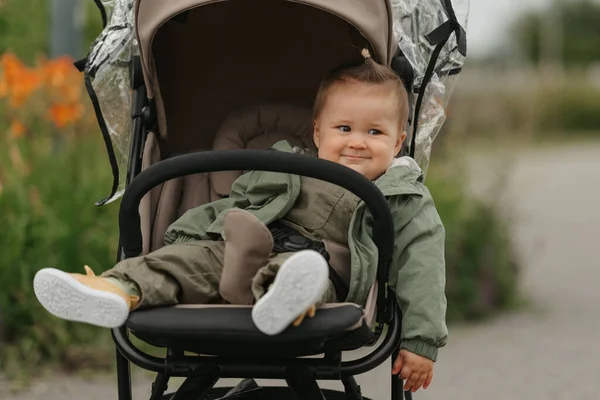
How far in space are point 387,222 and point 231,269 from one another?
433mm

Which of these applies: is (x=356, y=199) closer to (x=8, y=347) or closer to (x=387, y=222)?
(x=387, y=222)

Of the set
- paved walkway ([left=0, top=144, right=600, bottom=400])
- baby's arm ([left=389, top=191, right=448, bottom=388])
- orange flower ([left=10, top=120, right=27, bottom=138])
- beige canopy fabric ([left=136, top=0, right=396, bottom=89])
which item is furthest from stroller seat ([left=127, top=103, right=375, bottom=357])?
orange flower ([left=10, top=120, right=27, bottom=138])

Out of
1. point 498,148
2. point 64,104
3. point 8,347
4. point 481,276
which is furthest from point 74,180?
point 498,148

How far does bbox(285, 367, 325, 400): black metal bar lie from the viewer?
8.99ft

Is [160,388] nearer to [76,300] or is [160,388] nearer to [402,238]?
[76,300]

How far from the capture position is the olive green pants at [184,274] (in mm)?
2666

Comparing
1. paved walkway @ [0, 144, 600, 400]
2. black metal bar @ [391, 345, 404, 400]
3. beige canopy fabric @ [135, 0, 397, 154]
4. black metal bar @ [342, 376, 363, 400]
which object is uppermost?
beige canopy fabric @ [135, 0, 397, 154]

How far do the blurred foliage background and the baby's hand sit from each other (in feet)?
8.81

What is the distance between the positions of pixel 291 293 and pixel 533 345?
4.23 metres

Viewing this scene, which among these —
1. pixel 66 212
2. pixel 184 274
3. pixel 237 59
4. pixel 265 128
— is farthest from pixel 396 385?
pixel 66 212

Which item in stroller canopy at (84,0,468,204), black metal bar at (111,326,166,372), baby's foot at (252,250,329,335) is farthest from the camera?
stroller canopy at (84,0,468,204)

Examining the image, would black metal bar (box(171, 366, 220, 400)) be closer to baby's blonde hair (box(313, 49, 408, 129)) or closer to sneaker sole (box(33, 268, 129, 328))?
sneaker sole (box(33, 268, 129, 328))

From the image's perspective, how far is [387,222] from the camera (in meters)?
2.73

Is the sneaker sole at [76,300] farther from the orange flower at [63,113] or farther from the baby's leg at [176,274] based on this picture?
the orange flower at [63,113]
